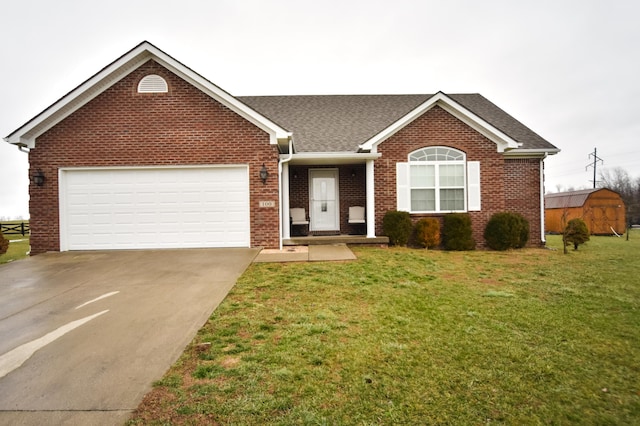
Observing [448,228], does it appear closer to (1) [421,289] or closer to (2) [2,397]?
(1) [421,289]

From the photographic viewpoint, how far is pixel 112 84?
923 centimetres

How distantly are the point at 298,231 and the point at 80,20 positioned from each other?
11420 millimetres

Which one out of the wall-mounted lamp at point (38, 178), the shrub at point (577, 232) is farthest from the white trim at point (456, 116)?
the wall-mounted lamp at point (38, 178)

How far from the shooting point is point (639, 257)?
9.51 metres

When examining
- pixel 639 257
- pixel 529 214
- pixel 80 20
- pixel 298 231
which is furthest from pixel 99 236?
pixel 639 257

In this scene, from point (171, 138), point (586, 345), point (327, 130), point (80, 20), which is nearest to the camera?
point (586, 345)

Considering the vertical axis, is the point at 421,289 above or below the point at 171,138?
below

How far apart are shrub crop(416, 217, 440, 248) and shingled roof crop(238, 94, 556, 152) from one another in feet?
11.9

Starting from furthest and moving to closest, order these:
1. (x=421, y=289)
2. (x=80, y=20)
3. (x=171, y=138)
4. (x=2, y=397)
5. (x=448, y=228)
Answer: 1. (x=80, y=20)
2. (x=448, y=228)
3. (x=171, y=138)
4. (x=421, y=289)
5. (x=2, y=397)

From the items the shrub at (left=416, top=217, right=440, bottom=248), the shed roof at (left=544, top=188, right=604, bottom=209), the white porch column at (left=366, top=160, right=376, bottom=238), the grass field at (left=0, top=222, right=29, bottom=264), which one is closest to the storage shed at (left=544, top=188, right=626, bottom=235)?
the shed roof at (left=544, top=188, right=604, bottom=209)

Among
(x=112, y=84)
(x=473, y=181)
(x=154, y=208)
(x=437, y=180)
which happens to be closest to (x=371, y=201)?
(x=437, y=180)

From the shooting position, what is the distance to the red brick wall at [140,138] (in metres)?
9.16

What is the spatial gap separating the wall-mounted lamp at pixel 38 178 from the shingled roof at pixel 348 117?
7066 mm

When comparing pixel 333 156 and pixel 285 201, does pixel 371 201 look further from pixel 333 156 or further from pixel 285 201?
pixel 285 201
